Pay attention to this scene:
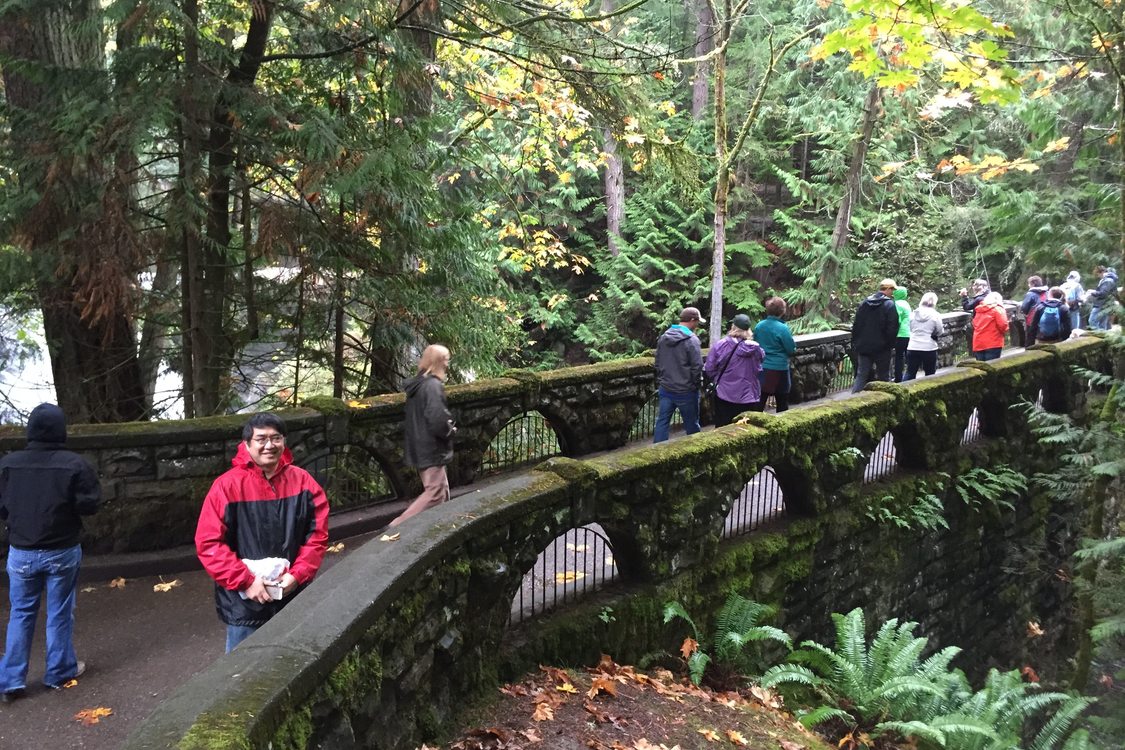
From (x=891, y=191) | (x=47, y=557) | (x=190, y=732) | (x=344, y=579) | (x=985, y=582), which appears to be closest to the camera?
(x=190, y=732)

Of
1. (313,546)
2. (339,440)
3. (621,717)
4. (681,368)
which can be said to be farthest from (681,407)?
(313,546)

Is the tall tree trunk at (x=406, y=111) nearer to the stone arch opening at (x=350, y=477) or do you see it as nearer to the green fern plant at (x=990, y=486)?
the stone arch opening at (x=350, y=477)

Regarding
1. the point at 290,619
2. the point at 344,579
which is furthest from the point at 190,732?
the point at 344,579

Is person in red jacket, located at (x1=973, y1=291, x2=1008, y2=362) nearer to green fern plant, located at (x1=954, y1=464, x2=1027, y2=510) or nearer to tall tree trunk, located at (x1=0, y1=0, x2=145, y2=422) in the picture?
green fern plant, located at (x1=954, y1=464, x2=1027, y2=510)

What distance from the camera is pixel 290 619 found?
11.5ft

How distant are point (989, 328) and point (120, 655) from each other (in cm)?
1416

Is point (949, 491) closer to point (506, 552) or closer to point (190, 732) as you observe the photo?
point (506, 552)

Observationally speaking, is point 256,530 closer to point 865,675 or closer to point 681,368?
point 865,675

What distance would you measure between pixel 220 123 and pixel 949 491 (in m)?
10.7

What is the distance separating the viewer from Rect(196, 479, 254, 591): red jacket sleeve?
12.8 ft

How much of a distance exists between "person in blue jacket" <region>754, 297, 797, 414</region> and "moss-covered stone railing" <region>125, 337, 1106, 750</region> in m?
1.23

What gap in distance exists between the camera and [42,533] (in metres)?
4.75

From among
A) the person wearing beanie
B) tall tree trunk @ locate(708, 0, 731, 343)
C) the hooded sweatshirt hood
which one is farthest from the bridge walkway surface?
the person wearing beanie

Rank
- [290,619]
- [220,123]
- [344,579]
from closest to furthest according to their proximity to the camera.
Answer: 1. [290,619]
2. [344,579]
3. [220,123]
